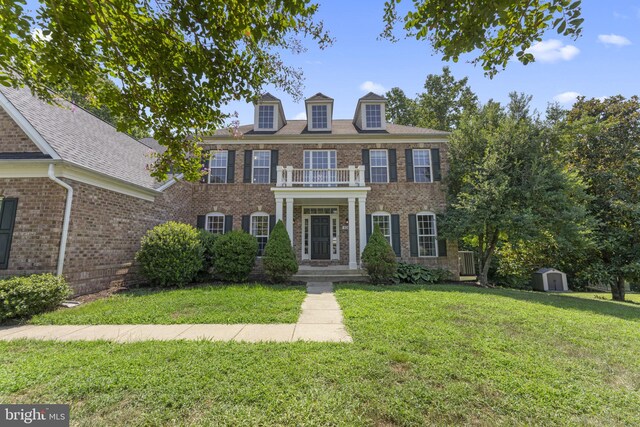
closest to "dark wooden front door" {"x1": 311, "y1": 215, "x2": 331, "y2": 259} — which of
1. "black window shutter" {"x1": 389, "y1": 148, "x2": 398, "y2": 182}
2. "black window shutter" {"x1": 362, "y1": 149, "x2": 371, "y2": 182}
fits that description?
"black window shutter" {"x1": 362, "y1": 149, "x2": 371, "y2": 182}

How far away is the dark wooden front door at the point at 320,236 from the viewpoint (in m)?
13.0

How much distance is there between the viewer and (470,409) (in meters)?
2.56

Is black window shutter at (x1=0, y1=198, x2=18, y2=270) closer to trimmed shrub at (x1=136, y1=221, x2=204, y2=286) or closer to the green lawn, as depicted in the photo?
trimmed shrub at (x1=136, y1=221, x2=204, y2=286)

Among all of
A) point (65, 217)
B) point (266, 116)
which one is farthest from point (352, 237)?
point (65, 217)

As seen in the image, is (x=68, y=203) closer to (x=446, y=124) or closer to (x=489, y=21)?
(x=489, y=21)

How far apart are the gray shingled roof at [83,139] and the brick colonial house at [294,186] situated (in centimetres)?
6

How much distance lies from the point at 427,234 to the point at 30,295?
13.2 meters

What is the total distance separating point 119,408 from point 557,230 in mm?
13476

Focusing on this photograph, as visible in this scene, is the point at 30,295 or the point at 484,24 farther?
the point at 30,295

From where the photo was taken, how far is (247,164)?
1344 cm

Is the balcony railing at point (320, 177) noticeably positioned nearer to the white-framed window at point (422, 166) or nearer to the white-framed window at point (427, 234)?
the white-framed window at point (422, 166)

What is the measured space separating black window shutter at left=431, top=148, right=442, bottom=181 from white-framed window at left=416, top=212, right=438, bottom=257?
1857 millimetres

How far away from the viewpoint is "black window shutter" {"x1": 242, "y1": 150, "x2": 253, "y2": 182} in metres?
13.4

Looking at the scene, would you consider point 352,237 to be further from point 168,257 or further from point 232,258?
point 168,257
